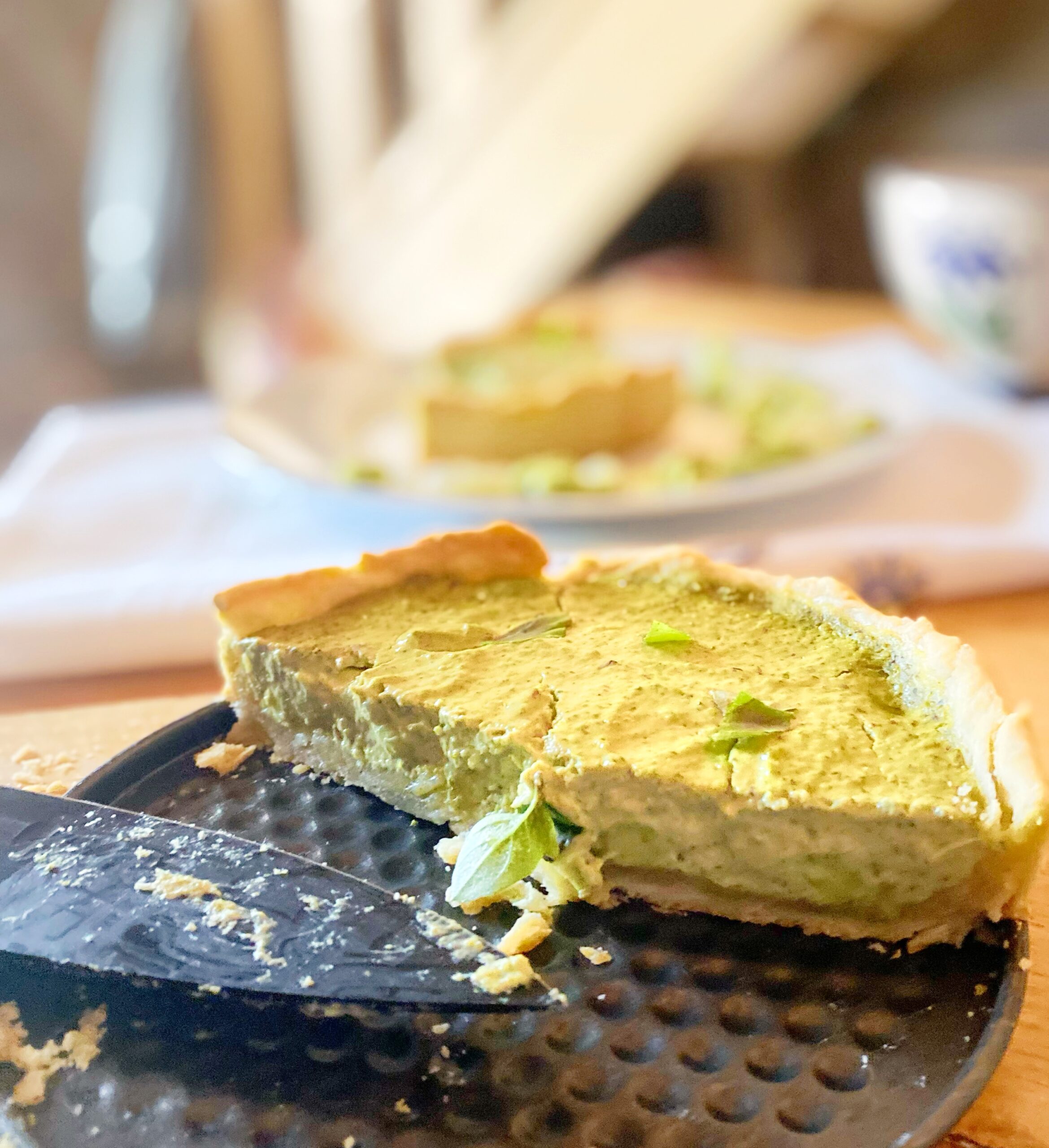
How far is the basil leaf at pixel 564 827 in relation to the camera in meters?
1.09

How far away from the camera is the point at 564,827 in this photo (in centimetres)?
109

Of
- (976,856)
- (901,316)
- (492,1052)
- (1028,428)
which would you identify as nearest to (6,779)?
(492,1052)

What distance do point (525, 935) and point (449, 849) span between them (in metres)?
0.16

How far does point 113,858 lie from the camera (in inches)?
40.3

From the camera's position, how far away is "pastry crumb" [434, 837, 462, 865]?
1127mm

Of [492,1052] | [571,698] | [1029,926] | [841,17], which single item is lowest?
[1029,926]

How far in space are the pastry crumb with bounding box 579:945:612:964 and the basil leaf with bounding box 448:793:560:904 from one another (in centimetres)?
8

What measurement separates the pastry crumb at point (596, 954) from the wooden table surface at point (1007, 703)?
30 cm

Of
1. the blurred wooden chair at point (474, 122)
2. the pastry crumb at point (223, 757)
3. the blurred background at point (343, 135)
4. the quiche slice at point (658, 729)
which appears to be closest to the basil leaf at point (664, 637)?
the quiche slice at point (658, 729)

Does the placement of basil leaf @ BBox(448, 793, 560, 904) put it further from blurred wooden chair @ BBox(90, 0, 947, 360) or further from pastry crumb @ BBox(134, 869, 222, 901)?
blurred wooden chair @ BBox(90, 0, 947, 360)

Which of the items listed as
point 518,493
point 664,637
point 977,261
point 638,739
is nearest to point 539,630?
point 664,637

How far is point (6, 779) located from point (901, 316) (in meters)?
3.13

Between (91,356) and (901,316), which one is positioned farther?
(91,356)

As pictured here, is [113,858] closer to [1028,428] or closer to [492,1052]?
[492,1052]
